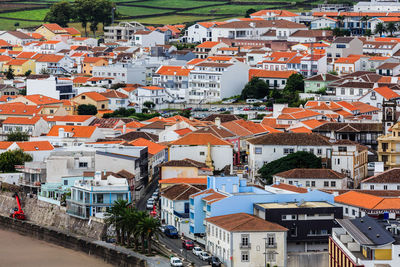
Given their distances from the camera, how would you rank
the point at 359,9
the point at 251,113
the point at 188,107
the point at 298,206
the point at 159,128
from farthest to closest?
the point at 359,9 < the point at 188,107 < the point at 251,113 < the point at 159,128 < the point at 298,206

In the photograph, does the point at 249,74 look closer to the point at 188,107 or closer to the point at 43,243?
the point at 188,107

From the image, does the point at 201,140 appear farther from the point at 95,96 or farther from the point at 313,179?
the point at 95,96

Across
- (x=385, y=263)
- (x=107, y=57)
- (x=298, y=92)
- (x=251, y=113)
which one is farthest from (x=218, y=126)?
Answer: (x=107, y=57)

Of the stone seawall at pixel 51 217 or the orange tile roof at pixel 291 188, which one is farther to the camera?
the stone seawall at pixel 51 217

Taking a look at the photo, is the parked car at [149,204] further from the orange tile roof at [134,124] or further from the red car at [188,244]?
the orange tile roof at [134,124]

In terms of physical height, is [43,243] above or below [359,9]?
below

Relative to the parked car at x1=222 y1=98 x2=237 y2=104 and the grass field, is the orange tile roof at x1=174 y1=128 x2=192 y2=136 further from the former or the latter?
the grass field

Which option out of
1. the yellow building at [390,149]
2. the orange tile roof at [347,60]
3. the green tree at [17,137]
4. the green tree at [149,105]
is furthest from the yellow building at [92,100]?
the yellow building at [390,149]
